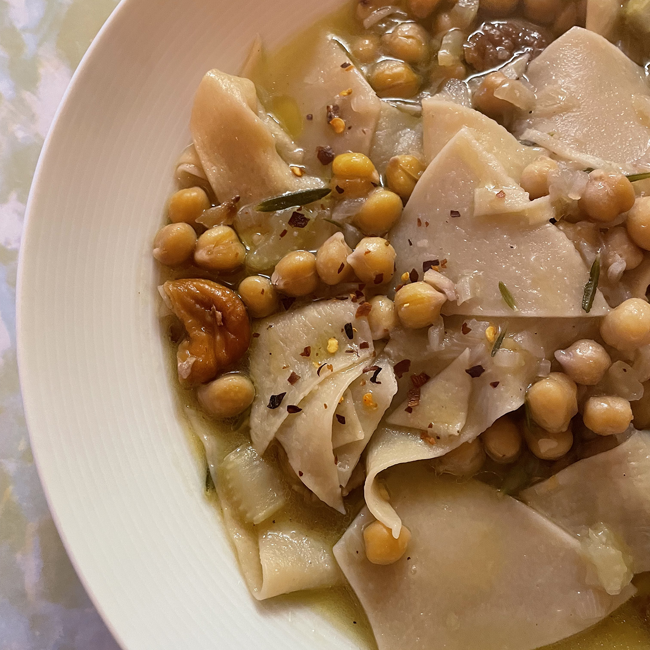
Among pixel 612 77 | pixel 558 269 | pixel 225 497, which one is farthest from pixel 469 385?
pixel 612 77

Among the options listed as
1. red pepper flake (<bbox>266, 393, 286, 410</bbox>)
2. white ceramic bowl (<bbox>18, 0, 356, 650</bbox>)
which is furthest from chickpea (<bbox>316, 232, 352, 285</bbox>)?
white ceramic bowl (<bbox>18, 0, 356, 650</bbox>)

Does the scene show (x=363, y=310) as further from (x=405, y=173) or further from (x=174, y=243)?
(x=174, y=243)

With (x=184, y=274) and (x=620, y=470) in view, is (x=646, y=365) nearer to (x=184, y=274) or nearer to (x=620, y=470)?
(x=620, y=470)

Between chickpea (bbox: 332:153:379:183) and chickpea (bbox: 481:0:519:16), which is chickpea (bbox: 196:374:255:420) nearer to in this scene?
chickpea (bbox: 332:153:379:183)

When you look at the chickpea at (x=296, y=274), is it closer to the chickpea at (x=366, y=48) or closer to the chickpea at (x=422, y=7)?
the chickpea at (x=366, y=48)

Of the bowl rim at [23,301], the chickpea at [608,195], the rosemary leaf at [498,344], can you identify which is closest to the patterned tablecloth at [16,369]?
the bowl rim at [23,301]
